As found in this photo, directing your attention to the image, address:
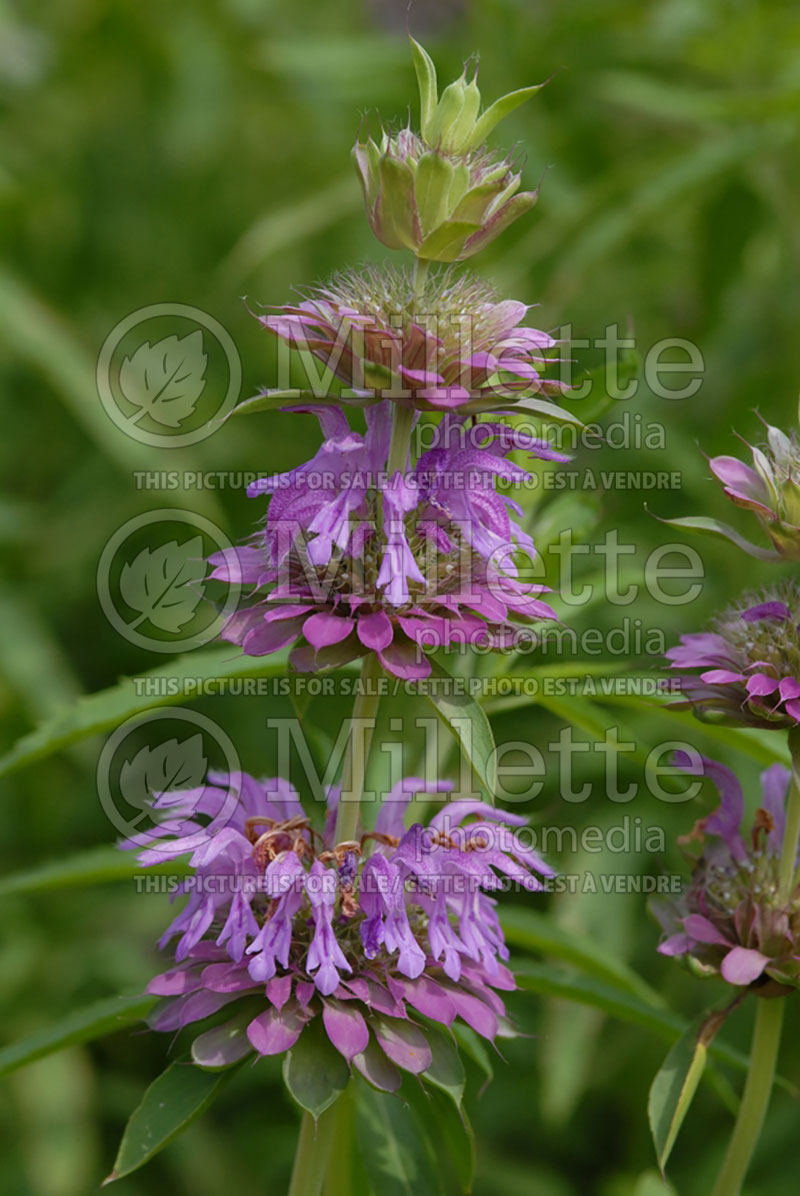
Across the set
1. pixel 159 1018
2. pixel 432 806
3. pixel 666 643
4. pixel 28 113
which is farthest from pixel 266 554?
pixel 28 113

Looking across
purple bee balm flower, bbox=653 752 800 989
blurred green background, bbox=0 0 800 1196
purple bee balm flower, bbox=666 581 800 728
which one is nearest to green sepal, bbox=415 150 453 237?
purple bee balm flower, bbox=666 581 800 728

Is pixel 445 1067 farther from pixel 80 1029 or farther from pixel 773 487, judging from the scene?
pixel 773 487

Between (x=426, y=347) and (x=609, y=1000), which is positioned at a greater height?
(x=426, y=347)

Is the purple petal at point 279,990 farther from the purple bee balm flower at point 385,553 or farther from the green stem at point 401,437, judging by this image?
the green stem at point 401,437

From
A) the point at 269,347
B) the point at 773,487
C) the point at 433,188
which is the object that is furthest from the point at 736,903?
the point at 269,347

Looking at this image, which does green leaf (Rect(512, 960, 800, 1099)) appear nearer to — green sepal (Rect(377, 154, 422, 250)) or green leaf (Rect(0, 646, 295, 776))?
green leaf (Rect(0, 646, 295, 776))

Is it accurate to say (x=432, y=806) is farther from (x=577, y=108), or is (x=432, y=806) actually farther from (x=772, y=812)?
(x=577, y=108)

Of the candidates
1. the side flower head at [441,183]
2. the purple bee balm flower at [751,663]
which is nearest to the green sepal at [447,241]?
the side flower head at [441,183]
